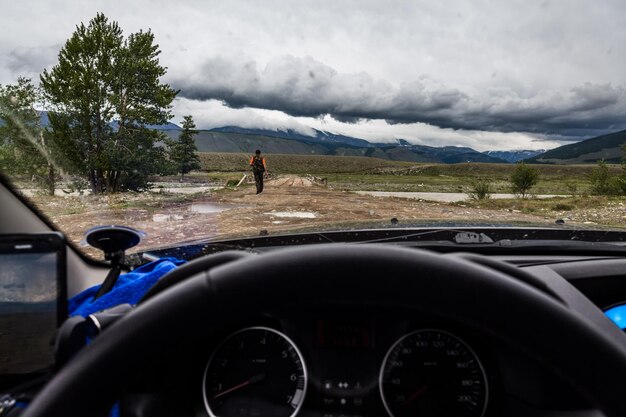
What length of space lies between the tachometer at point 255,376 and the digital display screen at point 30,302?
0.66 meters

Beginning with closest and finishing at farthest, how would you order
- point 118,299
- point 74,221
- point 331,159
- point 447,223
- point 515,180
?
point 118,299 → point 447,223 → point 74,221 → point 515,180 → point 331,159

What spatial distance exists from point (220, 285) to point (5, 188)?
2.24m

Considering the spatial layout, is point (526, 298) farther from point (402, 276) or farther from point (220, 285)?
point (220, 285)

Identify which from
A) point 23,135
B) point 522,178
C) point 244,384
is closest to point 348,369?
point 244,384

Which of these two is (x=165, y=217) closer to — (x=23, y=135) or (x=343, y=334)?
(x=23, y=135)

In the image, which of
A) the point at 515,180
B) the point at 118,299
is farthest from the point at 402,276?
the point at 515,180

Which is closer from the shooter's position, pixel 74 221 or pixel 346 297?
pixel 346 297

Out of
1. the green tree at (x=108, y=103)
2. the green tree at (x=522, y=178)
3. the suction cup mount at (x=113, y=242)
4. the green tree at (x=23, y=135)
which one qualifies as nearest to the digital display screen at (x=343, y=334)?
the suction cup mount at (x=113, y=242)

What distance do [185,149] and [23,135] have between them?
24.1 m

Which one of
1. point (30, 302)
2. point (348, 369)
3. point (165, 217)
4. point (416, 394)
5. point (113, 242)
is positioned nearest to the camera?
point (416, 394)

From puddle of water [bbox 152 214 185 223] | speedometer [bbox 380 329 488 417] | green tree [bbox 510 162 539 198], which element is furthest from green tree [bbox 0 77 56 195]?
green tree [bbox 510 162 539 198]

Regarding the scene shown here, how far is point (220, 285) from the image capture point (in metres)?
0.91

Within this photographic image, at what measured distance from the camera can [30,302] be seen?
1901 millimetres

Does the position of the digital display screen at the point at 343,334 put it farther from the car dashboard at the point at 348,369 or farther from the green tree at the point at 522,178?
the green tree at the point at 522,178
